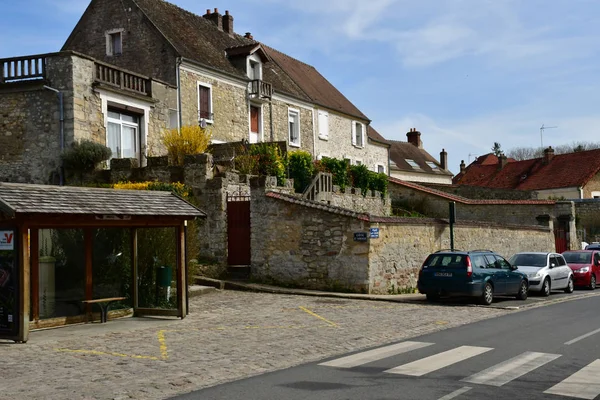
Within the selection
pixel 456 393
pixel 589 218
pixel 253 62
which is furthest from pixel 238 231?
pixel 589 218

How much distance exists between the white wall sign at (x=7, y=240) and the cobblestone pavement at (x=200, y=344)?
5.57ft

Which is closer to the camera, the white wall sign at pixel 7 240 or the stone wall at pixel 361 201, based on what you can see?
the white wall sign at pixel 7 240

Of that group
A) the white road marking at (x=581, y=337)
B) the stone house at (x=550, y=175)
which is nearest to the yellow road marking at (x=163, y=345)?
the white road marking at (x=581, y=337)

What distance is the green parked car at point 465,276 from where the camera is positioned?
1747 cm

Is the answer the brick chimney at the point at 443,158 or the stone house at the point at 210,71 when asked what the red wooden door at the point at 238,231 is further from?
the brick chimney at the point at 443,158

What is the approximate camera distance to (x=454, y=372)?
859cm

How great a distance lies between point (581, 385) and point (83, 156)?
18498mm

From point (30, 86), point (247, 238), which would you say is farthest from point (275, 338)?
point (30, 86)

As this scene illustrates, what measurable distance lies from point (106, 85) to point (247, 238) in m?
8.13

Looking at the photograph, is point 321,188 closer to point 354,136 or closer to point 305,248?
point 305,248

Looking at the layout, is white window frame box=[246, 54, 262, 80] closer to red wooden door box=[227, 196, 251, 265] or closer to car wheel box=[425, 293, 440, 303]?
red wooden door box=[227, 196, 251, 265]

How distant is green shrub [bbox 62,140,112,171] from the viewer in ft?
73.2

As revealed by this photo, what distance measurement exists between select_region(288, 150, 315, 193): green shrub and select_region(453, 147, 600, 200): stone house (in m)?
26.9

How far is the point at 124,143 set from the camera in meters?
25.2
